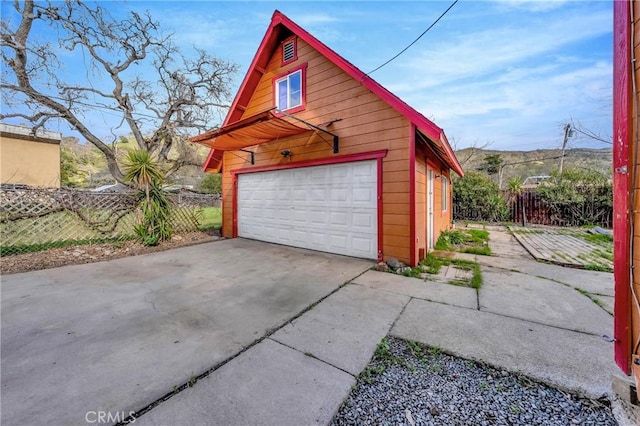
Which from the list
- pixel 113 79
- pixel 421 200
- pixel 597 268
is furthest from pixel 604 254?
pixel 113 79

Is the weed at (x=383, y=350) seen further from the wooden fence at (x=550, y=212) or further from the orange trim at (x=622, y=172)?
the wooden fence at (x=550, y=212)

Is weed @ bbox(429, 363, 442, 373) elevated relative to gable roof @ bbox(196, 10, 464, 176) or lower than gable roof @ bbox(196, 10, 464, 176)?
lower

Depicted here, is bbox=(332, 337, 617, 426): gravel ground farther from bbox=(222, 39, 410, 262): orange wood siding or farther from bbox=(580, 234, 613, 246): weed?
bbox=(580, 234, 613, 246): weed

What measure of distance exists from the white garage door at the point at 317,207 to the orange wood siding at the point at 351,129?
0.34m

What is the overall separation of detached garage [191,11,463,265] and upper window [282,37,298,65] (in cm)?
4

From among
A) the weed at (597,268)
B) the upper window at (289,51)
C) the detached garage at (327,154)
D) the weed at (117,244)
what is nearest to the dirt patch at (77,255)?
the weed at (117,244)

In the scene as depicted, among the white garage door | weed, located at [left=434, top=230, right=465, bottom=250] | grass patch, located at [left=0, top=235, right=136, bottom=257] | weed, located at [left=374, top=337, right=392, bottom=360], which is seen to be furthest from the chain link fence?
weed, located at [left=434, top=230, right=465, bottom=250]

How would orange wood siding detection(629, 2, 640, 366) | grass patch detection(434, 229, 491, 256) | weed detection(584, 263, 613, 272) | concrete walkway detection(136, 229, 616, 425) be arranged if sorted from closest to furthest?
1. orange wood siding detection(629, 2, 640, 366)
2. concrete walkway detection(136, 229, 616, 425)
3. weed detection(584, 263, 613, 272)
4. grass patch detection(434, 229, 491, 256)

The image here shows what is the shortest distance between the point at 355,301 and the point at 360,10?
5944mm

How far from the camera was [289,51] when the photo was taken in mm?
6590

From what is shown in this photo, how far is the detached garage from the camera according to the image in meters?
4.72

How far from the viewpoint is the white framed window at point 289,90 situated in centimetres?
636

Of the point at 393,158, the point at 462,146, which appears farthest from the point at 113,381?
the point at 462,146

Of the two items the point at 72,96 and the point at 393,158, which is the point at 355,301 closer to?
the point at 393,158
